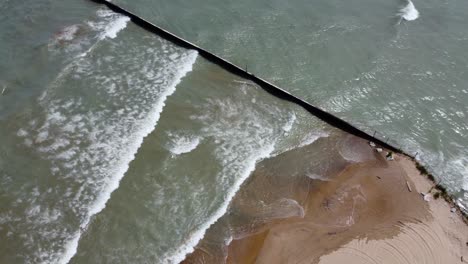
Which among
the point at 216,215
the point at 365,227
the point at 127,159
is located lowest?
the point at 127,159

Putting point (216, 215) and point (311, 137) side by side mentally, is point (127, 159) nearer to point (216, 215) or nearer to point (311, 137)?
point (216, 215)

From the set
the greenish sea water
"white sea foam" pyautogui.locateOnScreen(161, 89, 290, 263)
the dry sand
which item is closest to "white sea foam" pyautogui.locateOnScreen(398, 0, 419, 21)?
the greenish sea water

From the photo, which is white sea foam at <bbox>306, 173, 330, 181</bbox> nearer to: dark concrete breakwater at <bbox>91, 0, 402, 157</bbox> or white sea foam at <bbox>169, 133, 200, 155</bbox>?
dark concrete breakwater at <bbox>91, 0, 402, 157</bbox>

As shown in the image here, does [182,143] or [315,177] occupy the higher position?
[315,177]

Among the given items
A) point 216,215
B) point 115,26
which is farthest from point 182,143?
point 115,26

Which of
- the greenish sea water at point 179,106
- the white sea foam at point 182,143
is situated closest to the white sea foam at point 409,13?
the greenish sea water at point 179,106

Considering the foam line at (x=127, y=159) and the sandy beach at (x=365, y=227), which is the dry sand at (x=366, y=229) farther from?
the foam line at (x=127, y=159)

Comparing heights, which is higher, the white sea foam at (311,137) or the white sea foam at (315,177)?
the white sea foam at (311,137)
